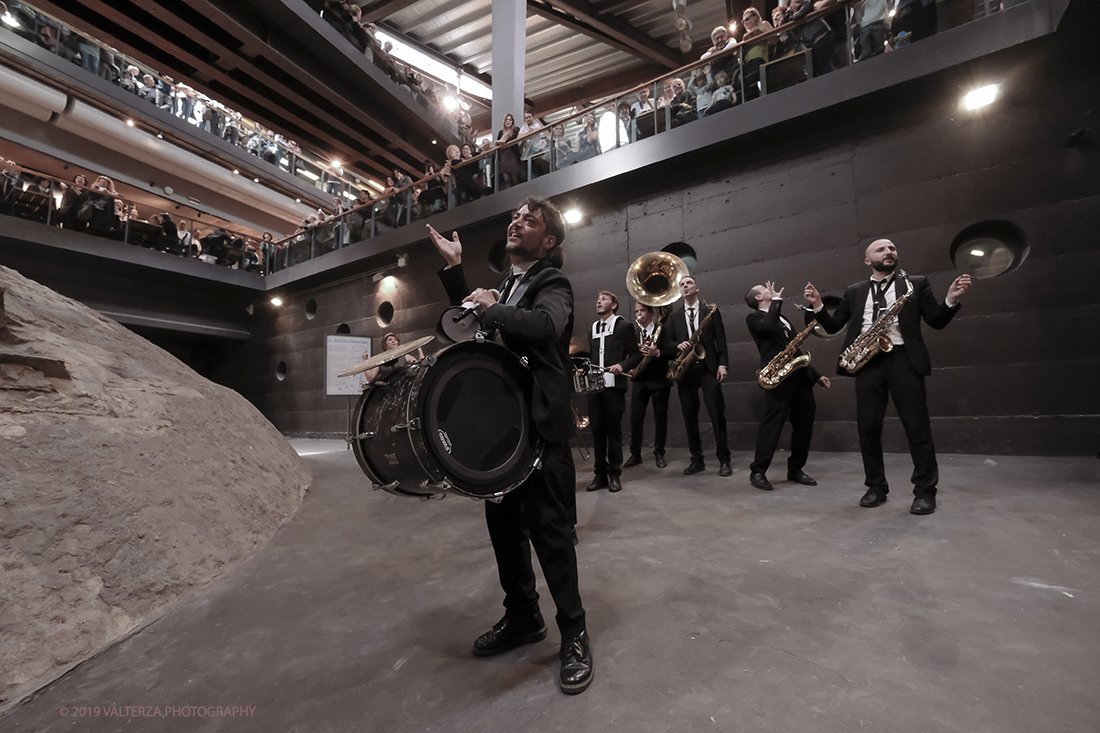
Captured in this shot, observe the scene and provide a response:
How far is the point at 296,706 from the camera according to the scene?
1516 mm

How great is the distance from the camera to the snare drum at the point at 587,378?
371cm

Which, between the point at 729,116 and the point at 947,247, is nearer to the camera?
the point at 947,247

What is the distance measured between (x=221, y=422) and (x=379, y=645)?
8.67 ft

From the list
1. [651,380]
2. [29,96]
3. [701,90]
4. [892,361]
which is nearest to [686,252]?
[701,90]

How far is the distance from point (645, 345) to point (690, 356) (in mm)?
542

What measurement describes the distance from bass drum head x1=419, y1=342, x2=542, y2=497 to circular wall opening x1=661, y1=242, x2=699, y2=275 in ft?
18.1

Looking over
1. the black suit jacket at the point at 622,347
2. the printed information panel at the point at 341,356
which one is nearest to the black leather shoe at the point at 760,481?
the black suit jacket at the point at 622,347

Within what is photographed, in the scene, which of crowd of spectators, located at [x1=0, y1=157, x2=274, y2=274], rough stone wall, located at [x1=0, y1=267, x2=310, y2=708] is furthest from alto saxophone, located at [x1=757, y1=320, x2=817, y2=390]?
crowd of spectators, located at [x1=0, y1=157, x2=274, y2=274]

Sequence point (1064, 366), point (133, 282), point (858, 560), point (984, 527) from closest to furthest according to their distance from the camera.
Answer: point (858, 560), point (984, 527), point (1064, 366), point (133, 282)

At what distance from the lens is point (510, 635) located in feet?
5.96

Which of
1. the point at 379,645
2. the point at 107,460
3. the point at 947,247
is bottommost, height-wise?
the point at 379,645

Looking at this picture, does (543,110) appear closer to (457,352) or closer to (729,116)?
(729,116)

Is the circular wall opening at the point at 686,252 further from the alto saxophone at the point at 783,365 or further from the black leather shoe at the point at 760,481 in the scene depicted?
the black leather shoe at the point at 760,481

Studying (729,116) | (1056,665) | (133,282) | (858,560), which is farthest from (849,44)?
(133,282)
